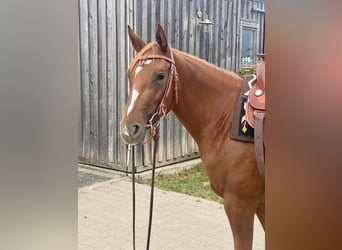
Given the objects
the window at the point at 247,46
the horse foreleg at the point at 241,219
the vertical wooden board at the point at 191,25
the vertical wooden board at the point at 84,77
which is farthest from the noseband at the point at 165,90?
the window at the point at 247,46

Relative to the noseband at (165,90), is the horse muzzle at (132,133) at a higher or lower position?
lower

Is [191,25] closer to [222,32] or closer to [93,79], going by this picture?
[222,32]

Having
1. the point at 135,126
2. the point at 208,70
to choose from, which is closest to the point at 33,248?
the point at 135,126

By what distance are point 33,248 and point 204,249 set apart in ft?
7.19

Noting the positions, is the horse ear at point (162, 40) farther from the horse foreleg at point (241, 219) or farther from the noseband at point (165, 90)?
the horse foreleg at point (241, 219)

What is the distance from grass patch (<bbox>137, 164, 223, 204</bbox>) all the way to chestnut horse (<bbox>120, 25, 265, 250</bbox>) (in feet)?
7.07

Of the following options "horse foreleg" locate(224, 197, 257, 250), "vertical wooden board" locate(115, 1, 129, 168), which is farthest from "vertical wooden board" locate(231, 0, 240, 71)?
"horse foreleg" locate(224, 197, 257, 250)

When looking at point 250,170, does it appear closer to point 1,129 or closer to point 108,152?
point 1,129

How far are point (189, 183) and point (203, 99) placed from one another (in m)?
2.75

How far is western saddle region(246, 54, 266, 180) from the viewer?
5.66 ft

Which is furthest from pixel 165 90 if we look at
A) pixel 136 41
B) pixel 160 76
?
pixel 136 41

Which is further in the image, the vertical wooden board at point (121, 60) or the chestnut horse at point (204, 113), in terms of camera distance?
the vertical wooden board at point (121, 60)

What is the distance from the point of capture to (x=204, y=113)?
1986 millimetres

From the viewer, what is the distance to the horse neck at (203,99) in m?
1.96
